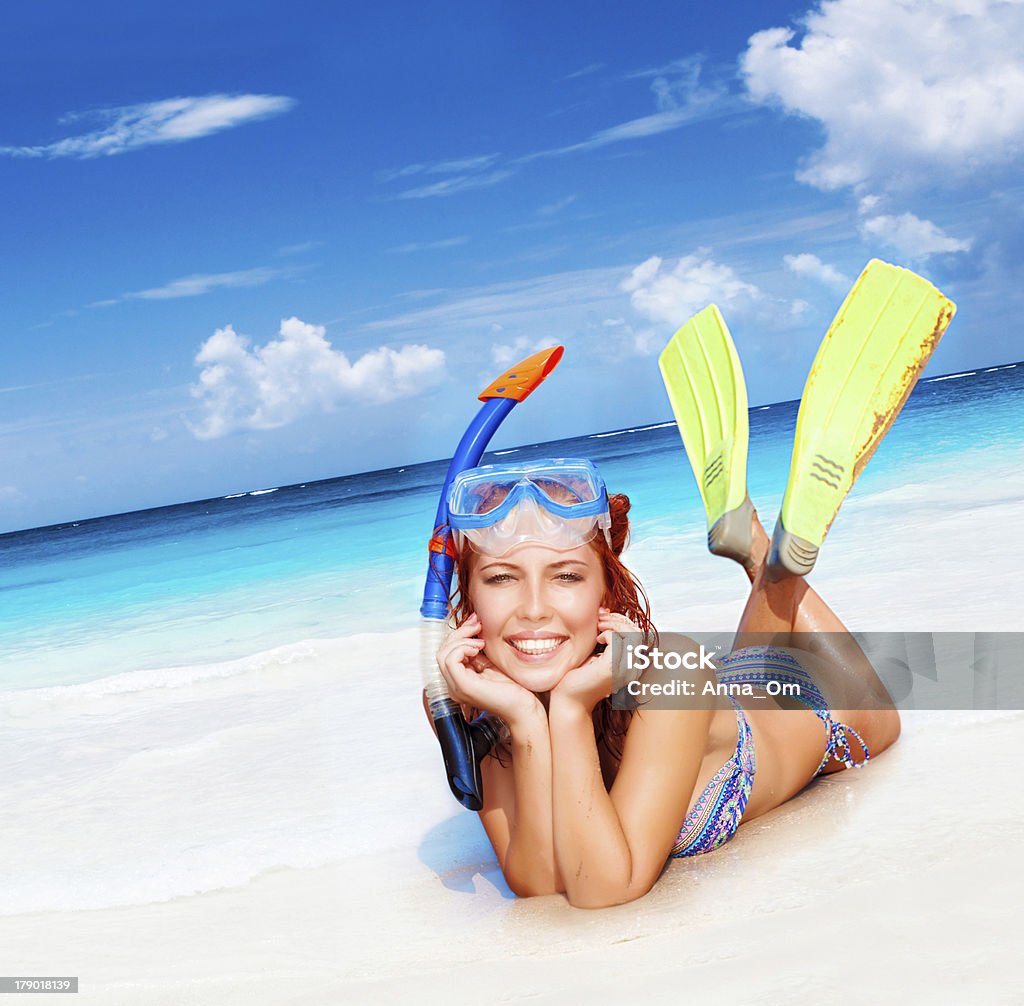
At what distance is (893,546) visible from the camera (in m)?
6.93

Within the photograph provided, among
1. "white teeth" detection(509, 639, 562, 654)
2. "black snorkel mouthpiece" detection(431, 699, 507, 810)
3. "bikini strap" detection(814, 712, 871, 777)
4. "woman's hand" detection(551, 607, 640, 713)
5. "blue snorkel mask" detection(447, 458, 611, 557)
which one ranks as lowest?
"bikini strap" detection(814, 712, 871, 777)

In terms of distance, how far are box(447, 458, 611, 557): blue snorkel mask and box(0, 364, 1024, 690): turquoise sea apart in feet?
14.6

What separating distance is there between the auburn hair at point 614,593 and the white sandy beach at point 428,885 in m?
0.37

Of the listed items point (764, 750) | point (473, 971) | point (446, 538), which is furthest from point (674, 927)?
point (446, 538)

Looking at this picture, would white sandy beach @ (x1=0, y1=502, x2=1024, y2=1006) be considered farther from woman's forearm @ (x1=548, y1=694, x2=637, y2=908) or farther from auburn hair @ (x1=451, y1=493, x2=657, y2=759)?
auburn hair @ (x1=451, y1=493, x2=657, y2=759)

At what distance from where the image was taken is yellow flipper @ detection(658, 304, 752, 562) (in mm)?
3227

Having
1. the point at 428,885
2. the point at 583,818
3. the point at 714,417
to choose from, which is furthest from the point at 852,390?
the point at 428,885

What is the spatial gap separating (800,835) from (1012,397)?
2316 centimetres

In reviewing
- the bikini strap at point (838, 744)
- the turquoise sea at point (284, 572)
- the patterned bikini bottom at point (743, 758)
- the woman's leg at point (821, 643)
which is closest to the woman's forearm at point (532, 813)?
the patterned bikini bottom at point (743, 758)

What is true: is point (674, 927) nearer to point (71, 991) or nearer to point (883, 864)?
point (883, 864)

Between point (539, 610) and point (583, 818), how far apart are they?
0.45m

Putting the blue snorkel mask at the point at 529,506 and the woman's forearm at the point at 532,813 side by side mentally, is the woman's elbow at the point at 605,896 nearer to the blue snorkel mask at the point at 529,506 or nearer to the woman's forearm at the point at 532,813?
the woman's forearm at the point at 532,813

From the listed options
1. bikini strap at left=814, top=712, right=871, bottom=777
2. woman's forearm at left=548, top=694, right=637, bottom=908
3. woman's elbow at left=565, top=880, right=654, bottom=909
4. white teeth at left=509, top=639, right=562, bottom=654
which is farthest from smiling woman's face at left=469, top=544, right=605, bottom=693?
bikini strap at left=814, top=712, right=871, bottom=777

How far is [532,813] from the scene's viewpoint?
2393mm
